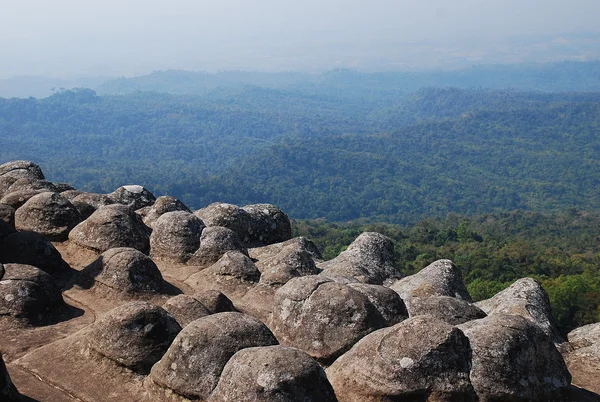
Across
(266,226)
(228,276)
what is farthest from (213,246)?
(266,226)

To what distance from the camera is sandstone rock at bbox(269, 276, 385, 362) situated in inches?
500

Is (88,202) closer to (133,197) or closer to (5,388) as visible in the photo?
(133,197)

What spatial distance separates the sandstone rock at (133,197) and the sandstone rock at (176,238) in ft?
18.7

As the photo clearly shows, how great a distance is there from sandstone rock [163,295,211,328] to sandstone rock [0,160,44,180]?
51.1ft

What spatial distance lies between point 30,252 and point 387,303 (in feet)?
35.1

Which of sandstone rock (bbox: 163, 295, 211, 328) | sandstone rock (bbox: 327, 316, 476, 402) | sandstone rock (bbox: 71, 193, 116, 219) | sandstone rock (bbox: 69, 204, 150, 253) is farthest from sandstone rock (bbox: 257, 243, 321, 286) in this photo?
sandstone rock (bbox: 71, 193, 116, 219)

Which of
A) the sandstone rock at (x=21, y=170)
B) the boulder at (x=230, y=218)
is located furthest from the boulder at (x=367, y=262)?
the sandstone rock at (x=21, y=170)

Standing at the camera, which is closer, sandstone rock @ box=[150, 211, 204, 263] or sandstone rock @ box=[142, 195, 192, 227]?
sandstone rock @ box=[150, 211, 204, 263]

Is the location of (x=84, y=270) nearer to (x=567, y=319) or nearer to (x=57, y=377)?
(x=57, y=377)

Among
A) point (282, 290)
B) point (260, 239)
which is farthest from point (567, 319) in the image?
point (282, 290)

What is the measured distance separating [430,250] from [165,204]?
197 ft

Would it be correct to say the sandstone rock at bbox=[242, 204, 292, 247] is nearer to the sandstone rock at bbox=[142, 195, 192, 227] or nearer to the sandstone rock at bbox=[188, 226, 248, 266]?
the sandstone rock at bbox=[142, 195, 192, 227]

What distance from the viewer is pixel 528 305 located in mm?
16234

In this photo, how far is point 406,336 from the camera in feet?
35.9
